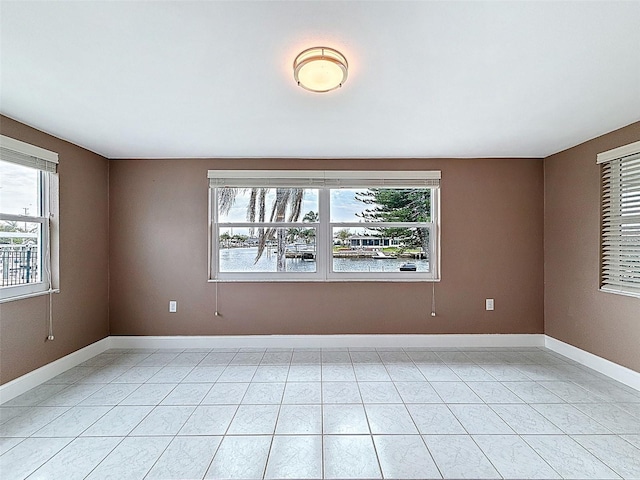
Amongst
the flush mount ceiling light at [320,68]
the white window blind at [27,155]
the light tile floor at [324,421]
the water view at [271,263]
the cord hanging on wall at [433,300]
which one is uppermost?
the flush mount ceiling light at [320,68]

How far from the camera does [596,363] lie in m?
3.26

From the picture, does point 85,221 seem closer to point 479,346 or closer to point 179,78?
point 179,78

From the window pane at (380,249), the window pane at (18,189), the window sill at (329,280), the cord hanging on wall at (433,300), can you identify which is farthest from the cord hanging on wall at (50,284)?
the cord hanging on wall at (433,300)

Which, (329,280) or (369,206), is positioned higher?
(369,206)

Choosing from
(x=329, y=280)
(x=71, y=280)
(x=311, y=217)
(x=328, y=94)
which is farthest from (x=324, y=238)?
(x=71, y=280)

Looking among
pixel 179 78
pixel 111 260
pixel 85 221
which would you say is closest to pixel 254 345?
pixel 111 260

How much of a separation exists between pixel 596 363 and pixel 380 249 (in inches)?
93.0

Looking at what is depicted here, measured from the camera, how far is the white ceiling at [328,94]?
4.96 ft

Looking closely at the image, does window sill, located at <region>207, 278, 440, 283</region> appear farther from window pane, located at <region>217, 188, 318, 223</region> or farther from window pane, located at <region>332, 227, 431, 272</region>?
window pane, located at <region>217, 188, 318, 223</region>

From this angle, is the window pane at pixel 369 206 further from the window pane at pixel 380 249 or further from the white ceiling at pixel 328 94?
the white ceiling at pixel 328 94

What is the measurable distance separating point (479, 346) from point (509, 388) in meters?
1.14

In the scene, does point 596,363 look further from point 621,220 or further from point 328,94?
point 328,94

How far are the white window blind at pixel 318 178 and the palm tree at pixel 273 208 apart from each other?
4.6 inches

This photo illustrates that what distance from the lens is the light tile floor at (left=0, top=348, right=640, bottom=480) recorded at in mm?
1889
